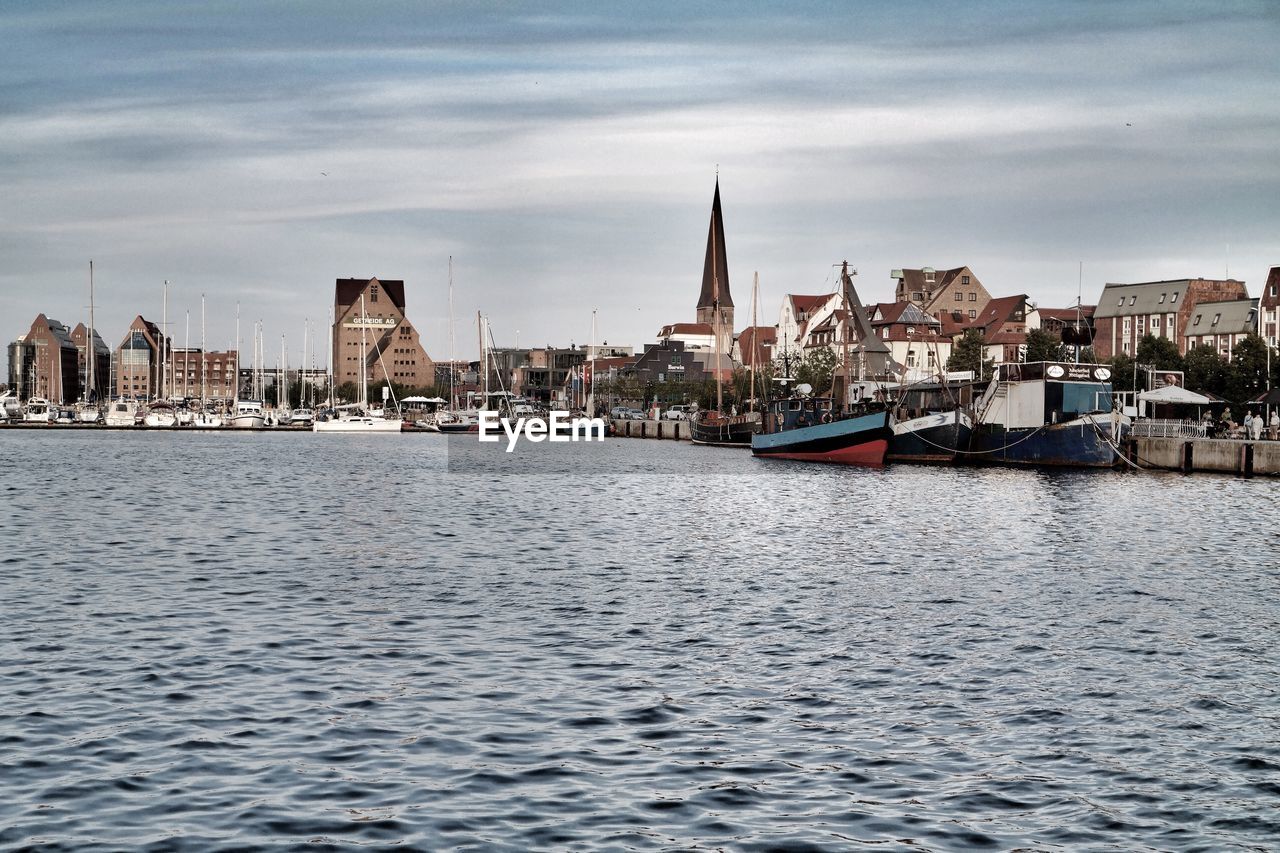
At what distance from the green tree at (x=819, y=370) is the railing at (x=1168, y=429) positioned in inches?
2293

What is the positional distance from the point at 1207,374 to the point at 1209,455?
45270 millimetres

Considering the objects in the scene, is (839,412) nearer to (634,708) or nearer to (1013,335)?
(634,708)

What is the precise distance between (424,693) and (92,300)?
167535mm

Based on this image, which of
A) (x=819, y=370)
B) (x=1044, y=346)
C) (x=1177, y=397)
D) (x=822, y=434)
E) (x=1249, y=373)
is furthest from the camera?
(x=819, y=370)

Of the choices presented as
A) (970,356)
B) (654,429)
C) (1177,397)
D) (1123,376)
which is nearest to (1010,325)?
(970,356)

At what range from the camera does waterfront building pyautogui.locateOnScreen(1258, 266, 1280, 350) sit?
159125 mm

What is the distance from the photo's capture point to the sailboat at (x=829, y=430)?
285ft

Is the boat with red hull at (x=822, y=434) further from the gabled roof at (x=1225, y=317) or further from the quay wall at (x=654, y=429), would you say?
the gabled roof at (x=1225, y=317)

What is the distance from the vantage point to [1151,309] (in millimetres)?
179750

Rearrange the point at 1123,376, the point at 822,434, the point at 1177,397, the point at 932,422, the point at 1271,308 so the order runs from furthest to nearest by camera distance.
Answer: the point at 1271,308 → the point at 1123,376 → the point at 822,434 → the point at 1177,397 → the point at 932,422

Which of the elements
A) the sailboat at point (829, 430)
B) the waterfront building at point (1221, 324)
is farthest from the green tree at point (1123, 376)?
the sailboat at point (829, 430)

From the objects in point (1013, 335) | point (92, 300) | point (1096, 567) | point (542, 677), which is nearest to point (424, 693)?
point (542, 677)

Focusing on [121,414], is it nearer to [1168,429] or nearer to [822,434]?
[822,434]

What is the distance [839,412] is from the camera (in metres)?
97.0
